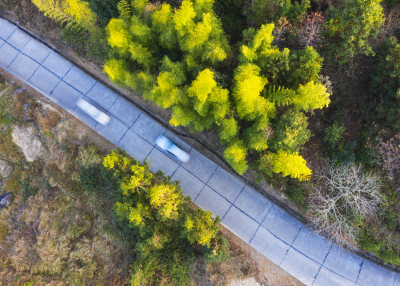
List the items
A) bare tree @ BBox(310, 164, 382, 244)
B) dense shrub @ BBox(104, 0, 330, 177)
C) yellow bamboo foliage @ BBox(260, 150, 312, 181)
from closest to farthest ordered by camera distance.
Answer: dense shrub @ BBox(104, 0, 330, 177) < yellow bamboo foliage @ BBox(260, 150, 312, 181) < bare tree @ BBox(310, 164, 382, 244)

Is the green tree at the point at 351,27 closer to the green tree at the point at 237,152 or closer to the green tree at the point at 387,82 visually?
the green tree at the point at 387,82

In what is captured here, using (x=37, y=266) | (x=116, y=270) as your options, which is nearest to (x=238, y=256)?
(x=116, y=270)

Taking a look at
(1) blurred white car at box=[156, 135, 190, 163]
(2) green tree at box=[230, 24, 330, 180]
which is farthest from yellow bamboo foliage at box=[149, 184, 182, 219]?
(2) green tree at box=[230, 24, 330, 180]

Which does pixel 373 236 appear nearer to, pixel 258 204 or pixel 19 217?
pixel 258 204

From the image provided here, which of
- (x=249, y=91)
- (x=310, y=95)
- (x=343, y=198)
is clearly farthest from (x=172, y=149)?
(x=343, y=198)

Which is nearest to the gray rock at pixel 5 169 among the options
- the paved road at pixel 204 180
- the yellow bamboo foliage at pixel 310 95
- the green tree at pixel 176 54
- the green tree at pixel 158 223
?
the paved road at pixel 204 180

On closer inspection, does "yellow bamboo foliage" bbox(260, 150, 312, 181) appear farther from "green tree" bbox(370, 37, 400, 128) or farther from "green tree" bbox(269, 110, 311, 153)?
"green tree" bbox(370, 37, 400, 128)
